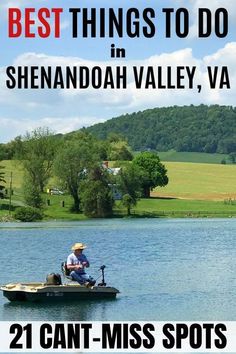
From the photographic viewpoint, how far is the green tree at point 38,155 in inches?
4813

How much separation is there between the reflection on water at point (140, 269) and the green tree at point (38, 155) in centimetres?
4016

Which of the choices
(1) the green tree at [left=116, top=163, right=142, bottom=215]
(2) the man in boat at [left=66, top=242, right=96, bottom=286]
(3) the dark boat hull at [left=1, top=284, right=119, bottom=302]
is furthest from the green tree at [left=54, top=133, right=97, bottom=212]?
(3) the dark boat hull at [left=1, top=284, right=119, bottom=302]

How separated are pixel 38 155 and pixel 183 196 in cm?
2295

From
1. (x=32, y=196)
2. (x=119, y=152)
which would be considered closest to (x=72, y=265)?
(x=32, y=196)

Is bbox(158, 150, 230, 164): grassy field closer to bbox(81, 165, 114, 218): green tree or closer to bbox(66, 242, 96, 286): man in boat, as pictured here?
bbox(81, 165, 114, 218): green tree

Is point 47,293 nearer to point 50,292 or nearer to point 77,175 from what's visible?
point 50,292

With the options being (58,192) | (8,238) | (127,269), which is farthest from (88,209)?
(127,269)

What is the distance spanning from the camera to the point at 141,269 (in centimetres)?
4400

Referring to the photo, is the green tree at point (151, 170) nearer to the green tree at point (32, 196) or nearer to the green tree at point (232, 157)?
the green tree at point (32, 196)

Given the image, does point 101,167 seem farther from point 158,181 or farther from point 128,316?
point 128,316

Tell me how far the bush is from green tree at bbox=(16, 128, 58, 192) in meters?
11.3

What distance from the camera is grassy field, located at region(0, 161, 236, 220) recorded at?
118 metres

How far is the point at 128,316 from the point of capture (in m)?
28.4

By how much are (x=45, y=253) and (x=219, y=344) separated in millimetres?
33958
